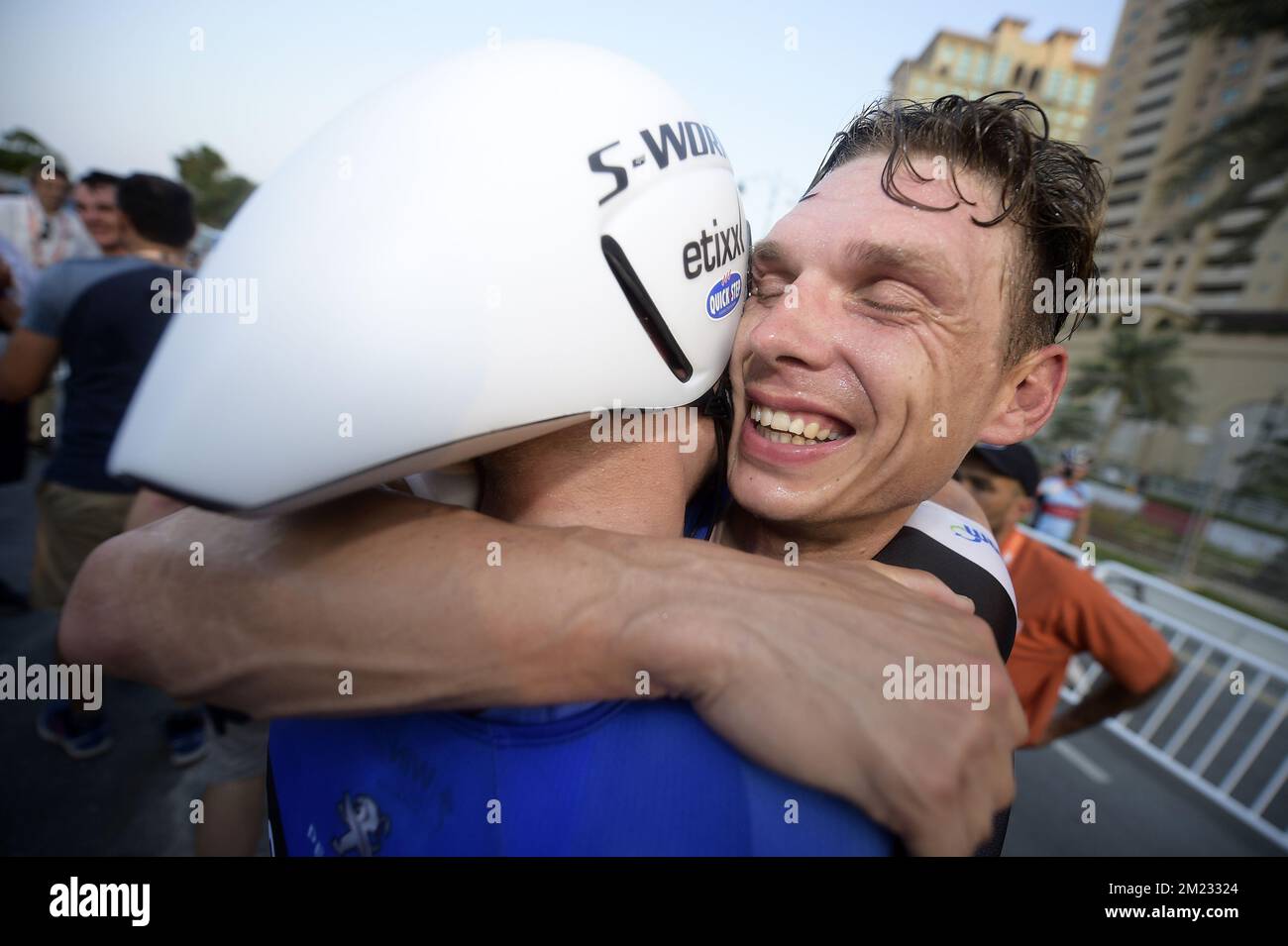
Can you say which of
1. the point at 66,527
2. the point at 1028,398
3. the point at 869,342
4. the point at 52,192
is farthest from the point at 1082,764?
the point at 52,192

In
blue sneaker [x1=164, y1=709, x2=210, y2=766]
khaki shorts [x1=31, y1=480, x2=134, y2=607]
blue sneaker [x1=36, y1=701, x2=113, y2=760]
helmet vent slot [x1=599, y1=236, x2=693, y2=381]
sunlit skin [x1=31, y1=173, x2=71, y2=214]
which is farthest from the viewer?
sunlit skin [x1=31, y1=173, x2=71, y2=214]

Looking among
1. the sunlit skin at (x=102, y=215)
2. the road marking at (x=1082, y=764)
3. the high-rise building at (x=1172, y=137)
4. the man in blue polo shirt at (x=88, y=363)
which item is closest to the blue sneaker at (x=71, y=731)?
the man in blue polo shirt at (x=88, y=363)

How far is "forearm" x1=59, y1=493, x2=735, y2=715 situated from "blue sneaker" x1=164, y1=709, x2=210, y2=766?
3221 mm

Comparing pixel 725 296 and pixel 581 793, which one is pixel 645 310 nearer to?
pixel 725 296

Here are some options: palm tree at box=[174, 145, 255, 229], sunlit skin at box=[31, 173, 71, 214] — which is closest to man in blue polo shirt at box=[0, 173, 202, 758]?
sunlit skin at box=[31, 173, 71, 214]

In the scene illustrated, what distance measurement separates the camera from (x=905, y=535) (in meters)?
1.84

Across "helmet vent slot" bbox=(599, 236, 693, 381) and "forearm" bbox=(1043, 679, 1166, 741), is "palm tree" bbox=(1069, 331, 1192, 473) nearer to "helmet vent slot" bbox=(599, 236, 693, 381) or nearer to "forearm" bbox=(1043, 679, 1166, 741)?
"forearm" bbox=(1043, 679, 1166, 741)

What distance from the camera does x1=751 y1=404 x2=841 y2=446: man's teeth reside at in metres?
1.54

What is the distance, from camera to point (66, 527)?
131 inches

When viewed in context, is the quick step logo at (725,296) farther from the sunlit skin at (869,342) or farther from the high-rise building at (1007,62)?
the high-rise building at (1007,62)

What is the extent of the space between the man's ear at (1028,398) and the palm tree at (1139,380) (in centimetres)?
3373
